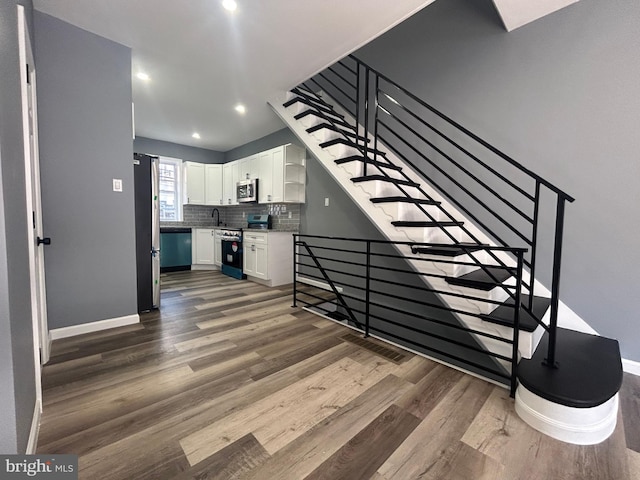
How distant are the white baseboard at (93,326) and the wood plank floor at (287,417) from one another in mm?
80

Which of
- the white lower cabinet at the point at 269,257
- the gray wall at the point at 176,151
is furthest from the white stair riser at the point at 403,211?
the gray wall at the point at 176,151

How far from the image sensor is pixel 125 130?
2.62 meters

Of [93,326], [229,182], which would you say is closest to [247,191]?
[229,182]

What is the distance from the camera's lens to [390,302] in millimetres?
3746

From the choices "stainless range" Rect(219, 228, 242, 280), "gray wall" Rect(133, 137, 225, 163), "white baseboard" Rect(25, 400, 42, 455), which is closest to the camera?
"white baseboard" Rect(25, 400, 42, 455)

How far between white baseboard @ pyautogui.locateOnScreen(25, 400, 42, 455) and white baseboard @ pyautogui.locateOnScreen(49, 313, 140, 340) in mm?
1197

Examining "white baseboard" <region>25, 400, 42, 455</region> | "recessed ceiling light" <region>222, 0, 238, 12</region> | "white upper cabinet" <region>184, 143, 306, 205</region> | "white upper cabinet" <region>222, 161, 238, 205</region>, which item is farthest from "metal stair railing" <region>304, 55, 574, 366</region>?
"white upper cabinet" <region>222, 161, 238, 205</region>

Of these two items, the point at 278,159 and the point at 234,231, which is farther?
the point at 234,231

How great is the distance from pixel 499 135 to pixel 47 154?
4.05 metres

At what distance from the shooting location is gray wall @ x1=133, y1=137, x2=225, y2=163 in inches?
220

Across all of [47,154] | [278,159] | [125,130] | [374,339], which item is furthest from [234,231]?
[374,339]

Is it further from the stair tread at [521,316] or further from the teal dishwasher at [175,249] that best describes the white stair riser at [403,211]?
the teal dishwasher at [175,249]

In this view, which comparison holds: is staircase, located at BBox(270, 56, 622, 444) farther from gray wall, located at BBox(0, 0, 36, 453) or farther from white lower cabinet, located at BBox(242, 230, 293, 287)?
gray wall, located at BBox(0, 0, 36, 453)

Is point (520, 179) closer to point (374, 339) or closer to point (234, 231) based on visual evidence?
point (374, 339)
